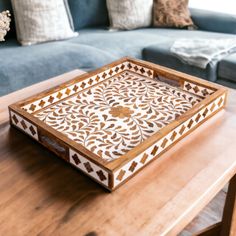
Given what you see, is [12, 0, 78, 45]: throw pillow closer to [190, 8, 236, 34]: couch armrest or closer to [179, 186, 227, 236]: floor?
[190, 8, 236, 34]: couch armrest

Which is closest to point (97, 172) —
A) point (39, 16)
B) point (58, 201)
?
point (58, 201)

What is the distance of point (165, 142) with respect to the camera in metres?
0.95

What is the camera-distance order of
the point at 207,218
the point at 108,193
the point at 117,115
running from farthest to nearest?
the point at 207,218
the point at 117,115
the point at 108,193

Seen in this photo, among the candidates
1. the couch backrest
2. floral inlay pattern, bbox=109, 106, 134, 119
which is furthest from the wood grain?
the couch backrest

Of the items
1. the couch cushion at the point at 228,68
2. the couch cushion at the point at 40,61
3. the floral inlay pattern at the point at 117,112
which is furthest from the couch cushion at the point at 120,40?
the floral inlay pattern at the point at 117,112

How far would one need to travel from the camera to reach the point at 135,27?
278 cm

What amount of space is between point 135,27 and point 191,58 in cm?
76

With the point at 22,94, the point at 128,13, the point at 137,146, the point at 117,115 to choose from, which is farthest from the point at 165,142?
the point at 128,13

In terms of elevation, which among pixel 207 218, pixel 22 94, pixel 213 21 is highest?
pixel 22 94

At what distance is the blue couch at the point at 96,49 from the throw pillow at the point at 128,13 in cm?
7

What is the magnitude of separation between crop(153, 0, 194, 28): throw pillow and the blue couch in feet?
0.18

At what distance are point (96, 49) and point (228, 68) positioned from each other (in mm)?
815

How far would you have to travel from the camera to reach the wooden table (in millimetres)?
743

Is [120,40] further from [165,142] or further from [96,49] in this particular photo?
[165,142]
